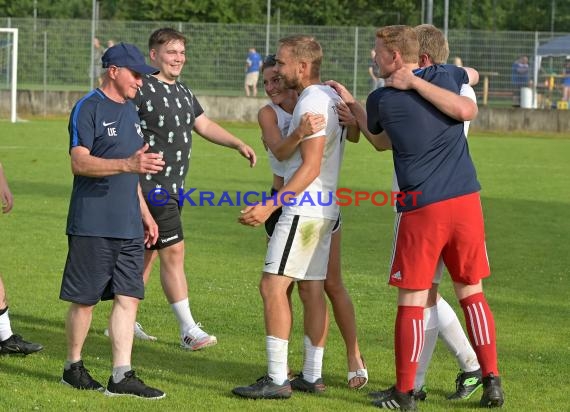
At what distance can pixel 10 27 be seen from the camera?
39031 millimetres

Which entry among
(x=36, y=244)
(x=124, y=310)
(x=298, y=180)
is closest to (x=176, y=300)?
(x=124, y=310)

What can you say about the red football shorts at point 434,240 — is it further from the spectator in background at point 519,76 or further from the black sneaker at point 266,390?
the spectator in background at point 519,76

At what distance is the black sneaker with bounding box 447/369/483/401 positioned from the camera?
22.6 ft

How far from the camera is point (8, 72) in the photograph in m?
37.4

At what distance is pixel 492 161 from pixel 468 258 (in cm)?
1903

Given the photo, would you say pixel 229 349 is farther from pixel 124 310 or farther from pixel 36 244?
pixel 36 244

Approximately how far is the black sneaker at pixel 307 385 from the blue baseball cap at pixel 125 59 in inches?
81.1

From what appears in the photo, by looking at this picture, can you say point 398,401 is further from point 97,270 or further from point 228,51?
point 228,51

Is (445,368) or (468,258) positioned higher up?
(468,258)

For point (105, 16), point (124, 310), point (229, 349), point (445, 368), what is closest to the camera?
point (124, 310)

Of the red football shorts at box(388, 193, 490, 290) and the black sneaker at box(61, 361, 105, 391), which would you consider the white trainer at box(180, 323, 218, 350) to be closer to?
the black sneaker at box(61, 361, 105, 391)

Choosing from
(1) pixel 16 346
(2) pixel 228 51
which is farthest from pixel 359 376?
(2) pixel 228 51

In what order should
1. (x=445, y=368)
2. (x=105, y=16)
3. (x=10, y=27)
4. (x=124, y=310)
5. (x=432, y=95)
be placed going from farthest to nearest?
(x=105, y=16) < (x=10, y=27) < (x=445, y=368) < (x=124, y=310) < (x=432, y=95)

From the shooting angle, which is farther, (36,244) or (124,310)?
(36,244)
